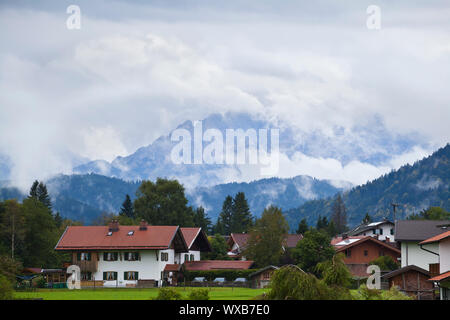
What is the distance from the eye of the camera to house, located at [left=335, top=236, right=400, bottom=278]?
80938 mm

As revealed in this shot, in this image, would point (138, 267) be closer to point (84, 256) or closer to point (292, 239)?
point (84, 256)

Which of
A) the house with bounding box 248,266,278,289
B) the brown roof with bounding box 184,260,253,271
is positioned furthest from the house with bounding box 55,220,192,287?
the house with bounding box 248,266,278,289

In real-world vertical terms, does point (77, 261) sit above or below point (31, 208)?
below

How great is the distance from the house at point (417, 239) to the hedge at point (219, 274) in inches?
716

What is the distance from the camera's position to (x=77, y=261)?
2982 inches

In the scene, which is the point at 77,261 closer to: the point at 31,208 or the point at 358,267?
the point at 31,208

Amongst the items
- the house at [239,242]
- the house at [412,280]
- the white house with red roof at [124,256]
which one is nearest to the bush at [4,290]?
the house at [412,280]

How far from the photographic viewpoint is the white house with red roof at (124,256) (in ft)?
245

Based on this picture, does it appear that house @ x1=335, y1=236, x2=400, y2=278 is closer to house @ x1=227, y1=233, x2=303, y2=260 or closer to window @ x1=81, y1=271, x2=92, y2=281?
house @ x1=227, y1=233, x2=303, y2=260

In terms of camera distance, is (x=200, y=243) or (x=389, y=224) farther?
(x=389, y=224)
